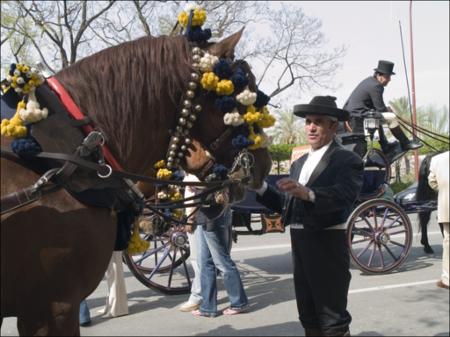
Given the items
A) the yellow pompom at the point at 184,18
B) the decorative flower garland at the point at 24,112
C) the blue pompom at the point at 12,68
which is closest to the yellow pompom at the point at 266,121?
the yellow pompom at the point at 184,18

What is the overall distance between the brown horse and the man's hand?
11 cm

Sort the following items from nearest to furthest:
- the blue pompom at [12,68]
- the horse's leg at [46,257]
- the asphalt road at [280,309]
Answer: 1. the horse's leg at [46,257]
2. the blue pompom at [12,68]
3. the asphalt road at [280,309]

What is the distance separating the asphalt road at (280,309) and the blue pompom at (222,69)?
2.67 metres

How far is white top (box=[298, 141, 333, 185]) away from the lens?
127 inches

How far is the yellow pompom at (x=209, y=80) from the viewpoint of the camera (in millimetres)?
2352

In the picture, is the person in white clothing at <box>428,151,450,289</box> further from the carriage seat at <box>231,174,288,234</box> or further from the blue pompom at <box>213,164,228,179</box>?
the blue pompom at <box>213,164,228,179</box>

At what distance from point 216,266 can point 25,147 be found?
3.22 m

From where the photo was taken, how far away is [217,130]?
249 cm

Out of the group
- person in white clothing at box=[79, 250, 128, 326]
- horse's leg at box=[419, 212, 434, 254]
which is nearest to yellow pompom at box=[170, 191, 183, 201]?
person in white clothing at box=[79, 250, 128, 326]

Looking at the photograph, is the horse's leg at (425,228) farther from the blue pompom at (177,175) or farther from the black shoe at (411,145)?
the blue pompom at (177,175)

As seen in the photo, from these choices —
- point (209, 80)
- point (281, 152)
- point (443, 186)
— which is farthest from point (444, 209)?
point (281, 152)

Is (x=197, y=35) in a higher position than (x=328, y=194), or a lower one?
higher

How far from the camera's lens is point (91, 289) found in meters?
2.15

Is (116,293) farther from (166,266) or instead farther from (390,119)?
(390,119)
